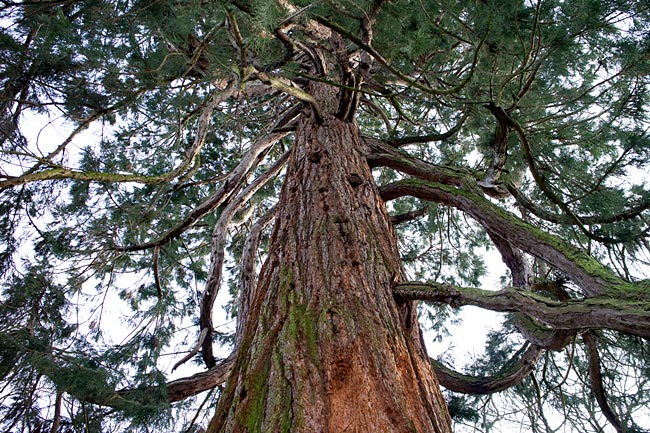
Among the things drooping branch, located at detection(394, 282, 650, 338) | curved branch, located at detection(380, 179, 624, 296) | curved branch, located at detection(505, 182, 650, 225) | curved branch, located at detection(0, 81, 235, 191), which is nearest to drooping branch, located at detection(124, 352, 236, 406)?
curved branch, located at detection(0, 81, 235, 191)

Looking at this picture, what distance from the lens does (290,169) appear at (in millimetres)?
2805

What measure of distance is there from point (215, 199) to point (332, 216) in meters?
1.60

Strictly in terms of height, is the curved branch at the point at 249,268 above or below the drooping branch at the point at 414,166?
below

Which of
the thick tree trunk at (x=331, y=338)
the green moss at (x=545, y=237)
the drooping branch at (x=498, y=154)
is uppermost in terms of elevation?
the drooping branch at (x=498, y=154)

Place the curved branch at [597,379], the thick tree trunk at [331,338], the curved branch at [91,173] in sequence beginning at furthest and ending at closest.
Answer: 1. the curved branch at [597,379]
2. the curved branch at [91,173]
3. the thick tree trunk at [331,338]

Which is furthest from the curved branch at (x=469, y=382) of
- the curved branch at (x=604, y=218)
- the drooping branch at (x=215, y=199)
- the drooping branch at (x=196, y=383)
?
the drooping branch at (x=215, y=199)

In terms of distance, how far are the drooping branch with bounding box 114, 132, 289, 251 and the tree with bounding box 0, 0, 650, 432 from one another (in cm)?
2

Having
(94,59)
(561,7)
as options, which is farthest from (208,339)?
(561,7)

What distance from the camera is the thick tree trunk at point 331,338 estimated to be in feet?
4.06

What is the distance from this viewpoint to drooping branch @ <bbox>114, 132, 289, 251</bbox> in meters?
3.26

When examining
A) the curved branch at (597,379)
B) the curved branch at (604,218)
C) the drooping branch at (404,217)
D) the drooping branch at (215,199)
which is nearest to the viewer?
the curved branch at (604,218)

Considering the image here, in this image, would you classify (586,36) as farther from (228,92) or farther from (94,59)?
(94,59)

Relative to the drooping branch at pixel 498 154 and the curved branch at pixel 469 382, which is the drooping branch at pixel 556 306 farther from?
the drooping branch at pixel 498 154

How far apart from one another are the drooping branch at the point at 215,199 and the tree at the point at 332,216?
0.8 inches
